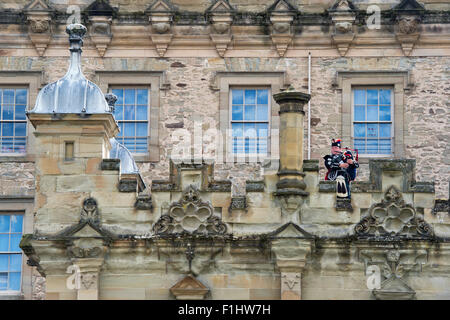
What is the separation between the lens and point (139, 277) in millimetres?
29547

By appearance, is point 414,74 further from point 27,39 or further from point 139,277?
point 139,277

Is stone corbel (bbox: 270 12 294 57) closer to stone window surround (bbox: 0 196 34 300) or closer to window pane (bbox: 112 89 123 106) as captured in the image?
window pane (bbox: 112 89 123 106)

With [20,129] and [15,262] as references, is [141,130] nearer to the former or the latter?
A: [20,129]

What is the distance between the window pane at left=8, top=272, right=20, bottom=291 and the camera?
41156 mm

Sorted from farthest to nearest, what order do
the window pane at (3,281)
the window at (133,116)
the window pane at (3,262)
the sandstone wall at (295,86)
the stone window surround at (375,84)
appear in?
the window at (133,116), the stone window surround at (375,84), the sandstone wall at (295,86), the window pane at (3,262), the window pane at (3,281)

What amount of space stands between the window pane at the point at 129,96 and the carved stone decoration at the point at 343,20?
5235mm

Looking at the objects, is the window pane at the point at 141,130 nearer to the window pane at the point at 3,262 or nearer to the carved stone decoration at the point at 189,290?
the window pane at the point at 3,262

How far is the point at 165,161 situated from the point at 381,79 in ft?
19.0

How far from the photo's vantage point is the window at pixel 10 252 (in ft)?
135

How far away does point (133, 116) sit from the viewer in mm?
42312

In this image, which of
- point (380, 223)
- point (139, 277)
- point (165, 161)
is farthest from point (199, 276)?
point (165, 161)

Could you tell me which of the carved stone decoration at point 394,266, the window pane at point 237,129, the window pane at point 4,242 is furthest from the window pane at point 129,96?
the carved stone decoration at point 394,266

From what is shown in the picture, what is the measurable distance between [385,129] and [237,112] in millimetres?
3721
